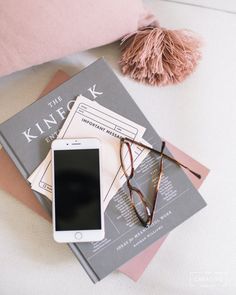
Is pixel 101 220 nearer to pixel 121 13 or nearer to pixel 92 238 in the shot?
pixel 92 238

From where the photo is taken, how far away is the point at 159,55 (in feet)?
1.77

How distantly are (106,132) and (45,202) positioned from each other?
5.2 inches

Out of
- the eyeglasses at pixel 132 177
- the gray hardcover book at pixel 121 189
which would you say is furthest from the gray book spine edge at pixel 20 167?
the eyeglasses at pixel 132 177

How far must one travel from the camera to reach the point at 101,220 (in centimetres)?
50

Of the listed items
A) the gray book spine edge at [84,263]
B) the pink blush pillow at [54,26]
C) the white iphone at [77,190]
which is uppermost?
the pink blush pillow at [54,26]

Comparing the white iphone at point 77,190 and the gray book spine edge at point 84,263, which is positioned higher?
the white iphone at point 77,190

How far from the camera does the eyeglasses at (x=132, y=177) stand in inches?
20.0

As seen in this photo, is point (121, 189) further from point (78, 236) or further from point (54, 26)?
point (54, 26)

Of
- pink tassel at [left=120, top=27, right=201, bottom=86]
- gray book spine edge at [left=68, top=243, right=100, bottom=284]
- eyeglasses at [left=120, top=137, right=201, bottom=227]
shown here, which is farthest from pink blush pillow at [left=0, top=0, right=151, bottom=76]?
gray book spine edge at [left=68, top=243, right=100, bottom=284]

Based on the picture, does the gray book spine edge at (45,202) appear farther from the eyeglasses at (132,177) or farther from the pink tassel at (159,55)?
the pink tassel at (159,55)

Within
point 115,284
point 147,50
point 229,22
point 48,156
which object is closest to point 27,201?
point 48,156

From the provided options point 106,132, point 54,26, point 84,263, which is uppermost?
point 54,26

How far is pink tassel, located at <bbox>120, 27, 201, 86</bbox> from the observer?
21.2 inches

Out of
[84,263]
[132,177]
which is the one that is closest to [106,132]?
[132,177]
